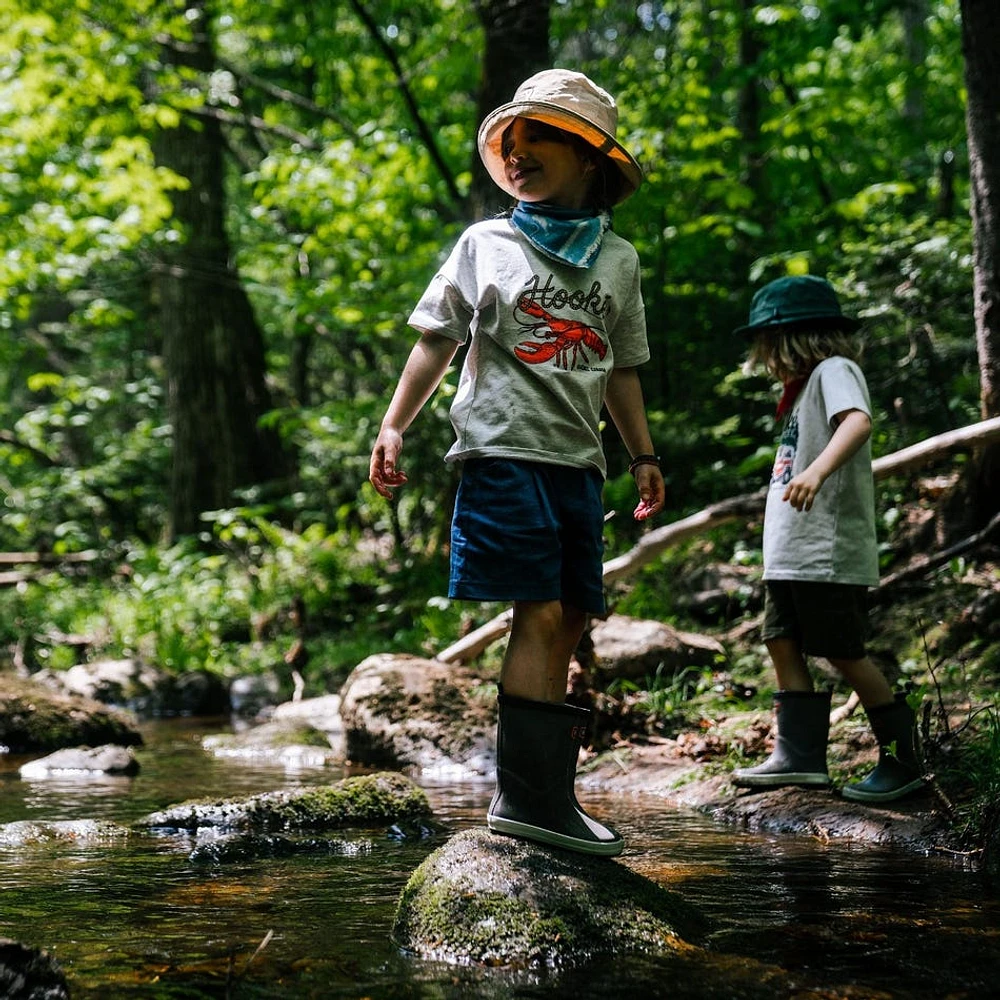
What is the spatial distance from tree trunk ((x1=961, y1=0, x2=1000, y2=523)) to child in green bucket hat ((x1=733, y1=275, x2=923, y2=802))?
63.4 inches

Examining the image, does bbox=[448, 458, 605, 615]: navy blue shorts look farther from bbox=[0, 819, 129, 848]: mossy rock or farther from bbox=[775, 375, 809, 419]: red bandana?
bbox=[0, 819, 129, 848]: mossy rock

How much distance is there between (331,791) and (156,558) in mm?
9589

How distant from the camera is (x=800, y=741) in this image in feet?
13.7

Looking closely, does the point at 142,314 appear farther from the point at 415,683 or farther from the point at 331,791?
the point at 331,791

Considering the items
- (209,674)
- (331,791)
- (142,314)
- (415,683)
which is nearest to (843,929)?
(331,791)

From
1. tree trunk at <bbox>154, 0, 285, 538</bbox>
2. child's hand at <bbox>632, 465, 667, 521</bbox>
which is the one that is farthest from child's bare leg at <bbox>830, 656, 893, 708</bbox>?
tree trunk at <bbox>154, 0, 285, 538</bbox>

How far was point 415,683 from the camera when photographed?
621 centimetres

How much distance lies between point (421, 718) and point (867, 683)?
277cm

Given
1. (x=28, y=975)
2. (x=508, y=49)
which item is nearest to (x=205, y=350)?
(x=508, y=49)

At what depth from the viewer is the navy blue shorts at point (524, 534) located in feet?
9.20

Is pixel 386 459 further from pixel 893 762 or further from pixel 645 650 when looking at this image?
pixel 645 650

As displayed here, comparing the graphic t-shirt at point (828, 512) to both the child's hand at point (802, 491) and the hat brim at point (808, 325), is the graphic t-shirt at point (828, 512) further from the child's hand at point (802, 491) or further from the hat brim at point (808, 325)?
the child's hand at point (802, 491)

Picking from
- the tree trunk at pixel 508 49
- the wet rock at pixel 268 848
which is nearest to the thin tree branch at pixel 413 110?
the tree trunk at pixel 508 49

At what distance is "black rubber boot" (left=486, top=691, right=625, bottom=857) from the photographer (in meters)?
2.86
